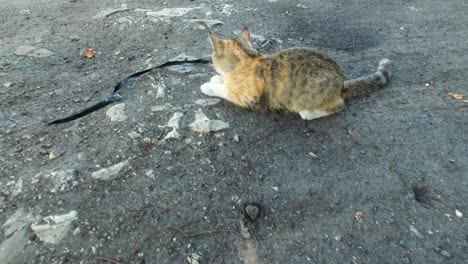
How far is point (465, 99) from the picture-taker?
15.2ft

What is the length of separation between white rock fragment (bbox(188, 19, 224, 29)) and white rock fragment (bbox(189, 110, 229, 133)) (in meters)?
2.65

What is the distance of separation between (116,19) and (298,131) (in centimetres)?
403

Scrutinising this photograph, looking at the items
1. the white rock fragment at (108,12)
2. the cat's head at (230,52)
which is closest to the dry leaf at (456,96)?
the cat's head at (230,52)

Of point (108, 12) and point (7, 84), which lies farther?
point (108, 12)

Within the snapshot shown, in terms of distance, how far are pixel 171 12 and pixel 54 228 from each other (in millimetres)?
4759

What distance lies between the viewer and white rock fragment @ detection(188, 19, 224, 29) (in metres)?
6.33

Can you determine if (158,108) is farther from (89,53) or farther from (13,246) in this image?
(13,246)

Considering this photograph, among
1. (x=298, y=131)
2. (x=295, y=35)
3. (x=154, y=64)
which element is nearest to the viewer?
(x=298, y=131)

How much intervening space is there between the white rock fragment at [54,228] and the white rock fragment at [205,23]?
Answer: 414cm

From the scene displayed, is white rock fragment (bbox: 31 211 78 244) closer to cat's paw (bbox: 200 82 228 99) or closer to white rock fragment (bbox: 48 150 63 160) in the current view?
white rock fragment (bbox: 48 150 63 160)

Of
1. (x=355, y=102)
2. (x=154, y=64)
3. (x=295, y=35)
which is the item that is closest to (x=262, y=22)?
(x=295, y=35)

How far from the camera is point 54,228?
2.98m

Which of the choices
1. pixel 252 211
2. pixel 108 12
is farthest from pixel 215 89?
pixel 108 12

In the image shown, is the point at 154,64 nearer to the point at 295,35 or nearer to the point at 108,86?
the point at 108,86
